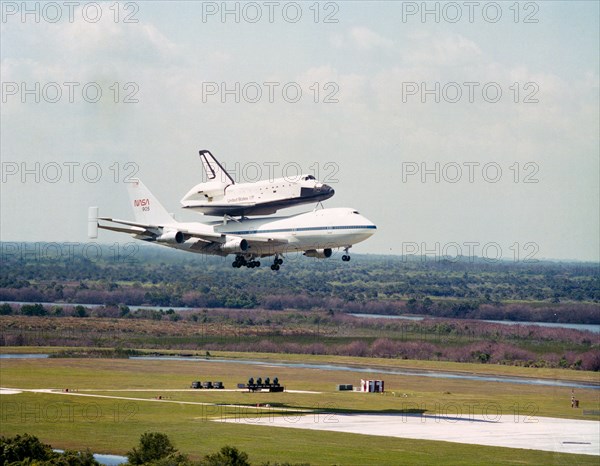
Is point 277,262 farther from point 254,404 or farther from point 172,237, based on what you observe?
point 254,404

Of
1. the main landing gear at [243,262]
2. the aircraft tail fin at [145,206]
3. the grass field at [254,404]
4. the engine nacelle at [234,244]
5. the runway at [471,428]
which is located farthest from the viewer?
the aircraft tail fin at [145,206]

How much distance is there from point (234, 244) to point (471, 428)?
77.1ft

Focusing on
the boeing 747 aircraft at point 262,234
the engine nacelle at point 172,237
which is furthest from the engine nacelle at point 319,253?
the engine nacelle at point 172,237

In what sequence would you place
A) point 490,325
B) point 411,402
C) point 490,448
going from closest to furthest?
point 490,448
point 411,402
point 490,325

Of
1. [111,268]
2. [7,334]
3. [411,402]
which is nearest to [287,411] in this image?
[411,402]

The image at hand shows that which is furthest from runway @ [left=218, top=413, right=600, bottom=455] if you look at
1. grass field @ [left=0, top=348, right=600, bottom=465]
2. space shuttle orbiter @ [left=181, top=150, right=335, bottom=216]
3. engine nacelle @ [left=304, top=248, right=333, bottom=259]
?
space shuttle orbiter @ [left=181, top=150, right=335, bottom=216]

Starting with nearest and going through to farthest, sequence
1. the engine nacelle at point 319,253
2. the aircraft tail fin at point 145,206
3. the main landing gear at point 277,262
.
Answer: the main landing gear at point 277,262 < the engine nacelle at point 319,253 < the aircraft tail fin at point 145,206

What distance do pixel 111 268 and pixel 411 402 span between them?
94.4m

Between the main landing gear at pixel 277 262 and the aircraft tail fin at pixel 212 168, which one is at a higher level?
the aircraft tail fin at pixel 212 168

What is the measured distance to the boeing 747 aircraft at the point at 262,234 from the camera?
90.4m

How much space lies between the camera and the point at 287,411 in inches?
3915

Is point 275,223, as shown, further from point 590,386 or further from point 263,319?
point 263,319

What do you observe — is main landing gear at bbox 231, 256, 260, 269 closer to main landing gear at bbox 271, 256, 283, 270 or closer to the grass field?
main landing gear at bbox 271, 256, 283, 270

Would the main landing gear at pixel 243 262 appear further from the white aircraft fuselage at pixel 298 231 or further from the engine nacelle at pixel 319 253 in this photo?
the engine nacelle at pixel 319 253
